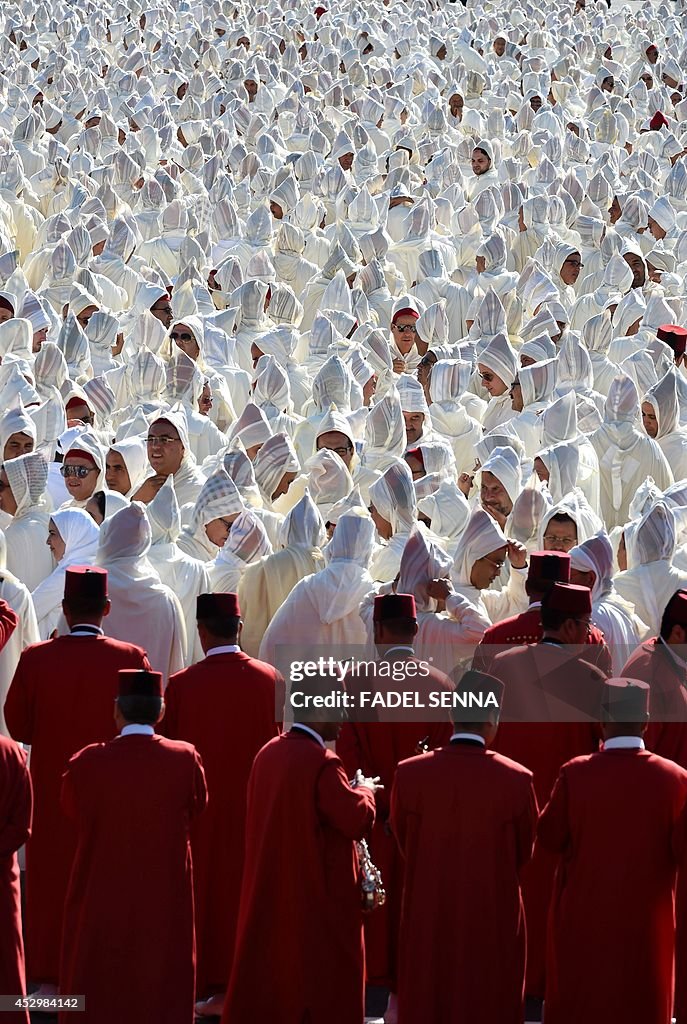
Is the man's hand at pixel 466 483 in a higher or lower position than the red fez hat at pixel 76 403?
lower

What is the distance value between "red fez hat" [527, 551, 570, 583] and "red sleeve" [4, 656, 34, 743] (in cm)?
178

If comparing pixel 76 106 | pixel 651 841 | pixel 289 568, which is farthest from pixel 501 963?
pixel 76 106

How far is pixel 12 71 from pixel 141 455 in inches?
412

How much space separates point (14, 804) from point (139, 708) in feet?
1.48

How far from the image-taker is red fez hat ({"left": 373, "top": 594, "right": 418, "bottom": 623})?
5.70m

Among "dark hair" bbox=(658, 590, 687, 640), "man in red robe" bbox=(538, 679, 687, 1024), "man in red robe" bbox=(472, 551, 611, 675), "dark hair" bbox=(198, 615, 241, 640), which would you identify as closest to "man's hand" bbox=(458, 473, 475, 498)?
"man in red robe" bbox=(472, 551, 611, 675)

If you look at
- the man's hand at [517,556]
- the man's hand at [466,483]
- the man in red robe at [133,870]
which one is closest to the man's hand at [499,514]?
the man's hand at [517,556]

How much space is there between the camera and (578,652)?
19.5 feet

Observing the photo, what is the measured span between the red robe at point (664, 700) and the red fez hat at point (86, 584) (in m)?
1.77

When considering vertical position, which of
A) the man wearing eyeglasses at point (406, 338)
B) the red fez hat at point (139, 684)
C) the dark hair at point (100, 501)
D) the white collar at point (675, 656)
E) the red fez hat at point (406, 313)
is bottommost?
the red fez hat at point (139, 684)

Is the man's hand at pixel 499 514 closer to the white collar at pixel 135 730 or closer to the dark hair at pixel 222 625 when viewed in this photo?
the dark hair at pixel 222 625

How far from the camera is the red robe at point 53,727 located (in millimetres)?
5910
